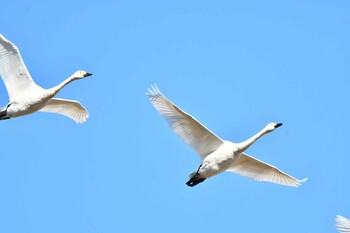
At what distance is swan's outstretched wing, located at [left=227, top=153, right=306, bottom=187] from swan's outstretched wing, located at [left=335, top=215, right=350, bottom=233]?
6.05m

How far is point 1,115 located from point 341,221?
35.0ft

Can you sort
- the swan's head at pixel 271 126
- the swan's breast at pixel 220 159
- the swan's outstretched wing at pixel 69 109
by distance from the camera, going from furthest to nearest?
the swan's outstretched wing at pixel 69 109 → the swan's head at pixel 271 126 → the swan's breast at pixel 220 159

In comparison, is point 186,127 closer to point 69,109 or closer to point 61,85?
point 61,85

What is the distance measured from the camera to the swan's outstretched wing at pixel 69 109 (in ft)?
93.8

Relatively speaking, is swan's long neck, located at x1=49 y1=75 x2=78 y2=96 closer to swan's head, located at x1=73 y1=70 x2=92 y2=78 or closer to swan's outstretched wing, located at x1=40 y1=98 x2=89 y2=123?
swan's head, located at x1=73 y1=70 x2=92 y2=78

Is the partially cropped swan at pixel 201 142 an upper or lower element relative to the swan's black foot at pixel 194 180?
upper

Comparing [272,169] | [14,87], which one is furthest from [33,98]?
[272,169]

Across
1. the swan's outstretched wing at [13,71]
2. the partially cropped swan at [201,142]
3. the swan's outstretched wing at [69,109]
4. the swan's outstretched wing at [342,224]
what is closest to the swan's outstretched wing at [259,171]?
the partially cropped swan at [201,142]

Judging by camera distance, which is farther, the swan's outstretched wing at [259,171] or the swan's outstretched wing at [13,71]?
the swan's outstretched wing at [259,171]

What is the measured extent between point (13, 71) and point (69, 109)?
3.25 metres

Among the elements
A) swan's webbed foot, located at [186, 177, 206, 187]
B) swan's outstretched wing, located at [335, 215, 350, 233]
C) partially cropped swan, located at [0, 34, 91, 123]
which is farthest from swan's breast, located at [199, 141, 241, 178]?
swan's outstretched wing, located at [335, 215, 350, 233]

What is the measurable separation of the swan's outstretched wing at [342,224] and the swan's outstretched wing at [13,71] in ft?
33.5

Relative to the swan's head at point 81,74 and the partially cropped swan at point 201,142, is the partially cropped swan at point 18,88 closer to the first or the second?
the swan's head at point 81,74

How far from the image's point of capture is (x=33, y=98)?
84.7ft
